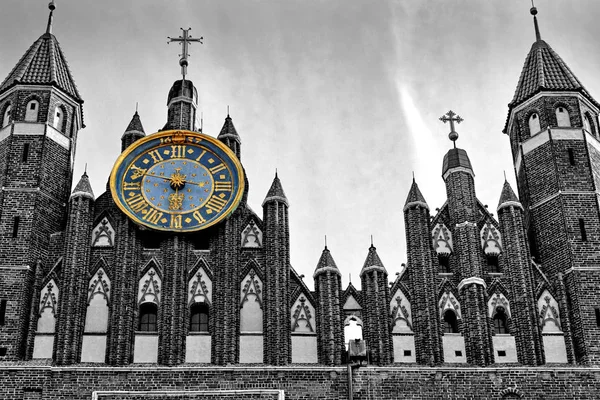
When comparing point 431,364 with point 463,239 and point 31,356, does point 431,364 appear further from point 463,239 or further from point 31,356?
point 31,356

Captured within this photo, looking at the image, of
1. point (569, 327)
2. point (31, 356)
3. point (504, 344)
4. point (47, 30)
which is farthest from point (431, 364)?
point (47, 30)

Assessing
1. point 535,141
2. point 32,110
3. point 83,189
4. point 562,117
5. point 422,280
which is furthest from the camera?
point 562,117

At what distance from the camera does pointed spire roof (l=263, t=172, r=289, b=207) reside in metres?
21.6

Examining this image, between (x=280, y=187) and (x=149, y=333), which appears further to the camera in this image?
(x=280, y=187)

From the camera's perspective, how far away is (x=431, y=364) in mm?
19953

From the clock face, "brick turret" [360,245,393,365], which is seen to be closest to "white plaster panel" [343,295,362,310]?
"brick turret" [360,245,393,365]

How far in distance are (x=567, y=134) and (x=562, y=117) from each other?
53cm

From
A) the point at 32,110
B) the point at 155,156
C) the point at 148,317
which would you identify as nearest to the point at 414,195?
the point at 155,156

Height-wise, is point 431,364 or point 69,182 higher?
point 69,182

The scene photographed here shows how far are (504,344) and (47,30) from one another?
1343 cm

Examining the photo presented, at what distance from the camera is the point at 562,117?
23359mm

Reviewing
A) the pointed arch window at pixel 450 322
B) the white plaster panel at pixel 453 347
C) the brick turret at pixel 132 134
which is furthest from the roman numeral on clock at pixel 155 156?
the white plaster panel at pixel 453 347

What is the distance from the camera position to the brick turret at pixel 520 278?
2023 cm

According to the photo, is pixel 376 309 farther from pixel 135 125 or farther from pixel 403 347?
pixel 135 125
